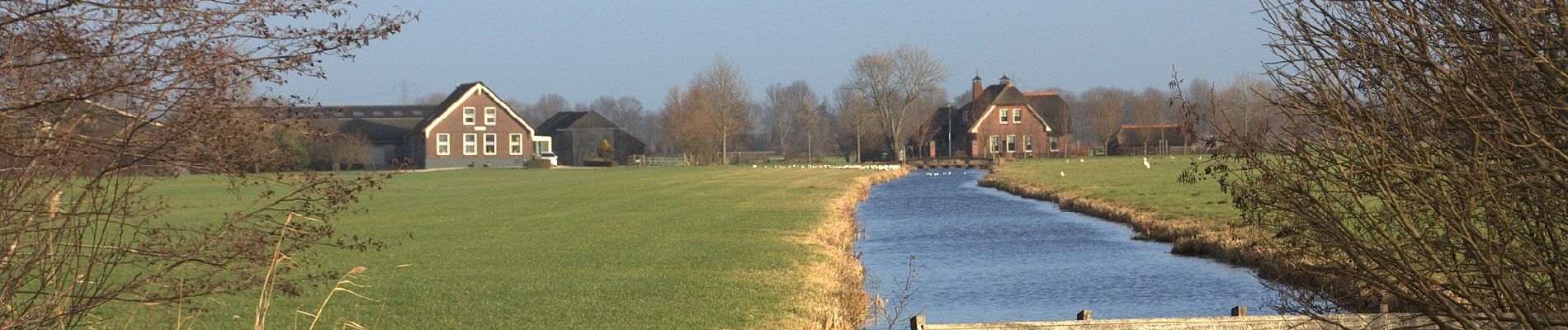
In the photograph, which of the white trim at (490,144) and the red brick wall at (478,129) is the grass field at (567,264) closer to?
the red brick wall at (478,129)

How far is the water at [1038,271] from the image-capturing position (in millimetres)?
17469

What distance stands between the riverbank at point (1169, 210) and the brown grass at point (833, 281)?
4.04 meters

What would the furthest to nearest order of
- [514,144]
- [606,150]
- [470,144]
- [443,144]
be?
[606,150] → [514,144] → [470,144] → [443,144]

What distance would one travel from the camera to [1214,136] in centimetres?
886

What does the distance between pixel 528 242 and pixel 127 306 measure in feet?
34.5

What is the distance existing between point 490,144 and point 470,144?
4.84 ft

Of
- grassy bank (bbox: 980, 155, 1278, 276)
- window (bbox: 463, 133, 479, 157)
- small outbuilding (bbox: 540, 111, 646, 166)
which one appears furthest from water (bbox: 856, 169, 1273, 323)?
small outbuilding (bbox: 540, 111, 646, 166)

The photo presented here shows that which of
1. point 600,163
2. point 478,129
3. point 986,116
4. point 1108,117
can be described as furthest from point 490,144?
point 1108,117

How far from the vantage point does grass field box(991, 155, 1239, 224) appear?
32.1 meters

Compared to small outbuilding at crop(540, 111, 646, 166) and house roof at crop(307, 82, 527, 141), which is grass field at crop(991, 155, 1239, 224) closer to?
house roof at crop(307, 82, 527, 141)

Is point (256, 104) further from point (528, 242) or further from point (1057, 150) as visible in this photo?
point (1057, 150)

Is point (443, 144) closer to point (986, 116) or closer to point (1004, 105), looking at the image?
point (986, 116)

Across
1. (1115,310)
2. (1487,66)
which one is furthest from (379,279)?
(1487,66)

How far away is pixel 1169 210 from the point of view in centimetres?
3353
